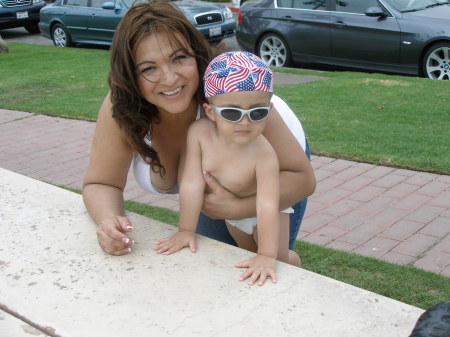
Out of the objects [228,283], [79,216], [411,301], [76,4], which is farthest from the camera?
[76,4]

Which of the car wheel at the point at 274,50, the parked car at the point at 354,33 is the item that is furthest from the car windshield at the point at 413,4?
the car wheel at the point at 274,50

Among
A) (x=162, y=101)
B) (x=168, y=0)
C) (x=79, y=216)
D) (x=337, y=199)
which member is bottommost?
(x=337, y=199)

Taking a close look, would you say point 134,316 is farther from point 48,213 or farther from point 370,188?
point 370,188

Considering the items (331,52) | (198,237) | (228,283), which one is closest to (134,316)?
(228,283)

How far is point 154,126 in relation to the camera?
2619 millimetres

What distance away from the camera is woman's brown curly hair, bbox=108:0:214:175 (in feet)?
7.66

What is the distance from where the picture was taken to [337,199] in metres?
4.73

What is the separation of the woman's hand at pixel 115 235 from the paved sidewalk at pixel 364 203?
6.21 ft

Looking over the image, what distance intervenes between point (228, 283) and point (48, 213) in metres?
1.07

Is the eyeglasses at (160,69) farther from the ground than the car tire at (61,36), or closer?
farther from the ground

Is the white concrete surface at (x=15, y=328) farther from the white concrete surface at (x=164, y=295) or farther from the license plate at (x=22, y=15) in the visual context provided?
the license plate at (x=22, y=15)

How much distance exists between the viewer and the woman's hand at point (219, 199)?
97.5 inches

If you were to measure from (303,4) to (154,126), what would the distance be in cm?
802

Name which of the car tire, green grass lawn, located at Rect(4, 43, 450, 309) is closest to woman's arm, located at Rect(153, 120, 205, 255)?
green grass lawn, located at Rect(4, 43, 450, 309)
